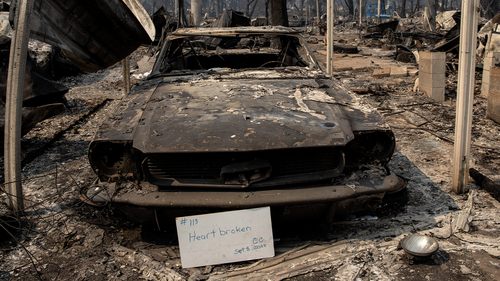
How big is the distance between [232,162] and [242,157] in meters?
0.07

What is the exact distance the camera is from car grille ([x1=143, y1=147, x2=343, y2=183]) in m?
2.20

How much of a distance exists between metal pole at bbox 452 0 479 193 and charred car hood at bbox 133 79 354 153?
1.08 metres

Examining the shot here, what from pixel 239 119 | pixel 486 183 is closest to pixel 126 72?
pixel 239 119

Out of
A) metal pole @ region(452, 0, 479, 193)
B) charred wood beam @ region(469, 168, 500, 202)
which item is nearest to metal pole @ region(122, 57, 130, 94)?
metal pole @ region(452, 0, 479, 193)

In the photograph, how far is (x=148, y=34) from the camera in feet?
12.5

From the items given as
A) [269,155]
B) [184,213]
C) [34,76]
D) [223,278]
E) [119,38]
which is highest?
[119,38]

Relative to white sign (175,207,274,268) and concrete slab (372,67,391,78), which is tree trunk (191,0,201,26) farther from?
white sign (175,207,274,268)

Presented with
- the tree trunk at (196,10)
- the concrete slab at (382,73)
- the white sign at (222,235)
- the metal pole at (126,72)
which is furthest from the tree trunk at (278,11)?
the white sign at (222,235)

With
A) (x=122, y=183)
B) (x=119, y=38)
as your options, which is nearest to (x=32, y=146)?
(x=119, y=38)

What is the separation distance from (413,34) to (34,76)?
1485 centimetres

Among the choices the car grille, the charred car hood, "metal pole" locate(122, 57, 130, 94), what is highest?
"metal pole" locate(122, 57, 130, 94)

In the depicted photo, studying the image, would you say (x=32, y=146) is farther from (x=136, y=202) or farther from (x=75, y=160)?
(x=136, y=202)

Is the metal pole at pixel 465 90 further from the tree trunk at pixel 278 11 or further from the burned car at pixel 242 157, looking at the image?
the tree trunk at pixel 278 11

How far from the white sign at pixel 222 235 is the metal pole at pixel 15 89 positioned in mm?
1441
